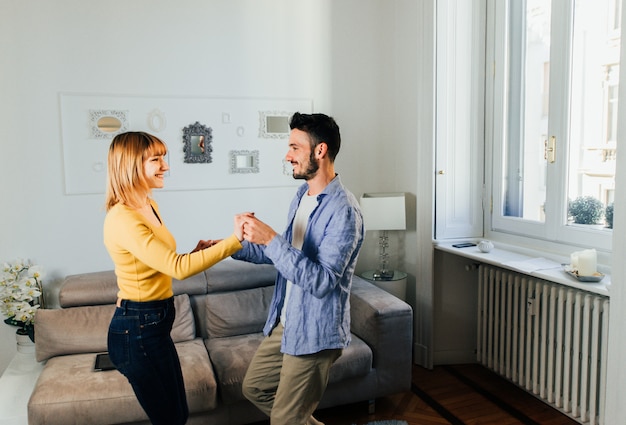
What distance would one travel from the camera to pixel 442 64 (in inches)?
138

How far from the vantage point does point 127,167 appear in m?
1.79

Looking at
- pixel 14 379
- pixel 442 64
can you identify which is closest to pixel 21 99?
pixel 14 379

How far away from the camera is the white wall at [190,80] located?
320 cm

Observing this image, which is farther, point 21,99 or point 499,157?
point 499,157

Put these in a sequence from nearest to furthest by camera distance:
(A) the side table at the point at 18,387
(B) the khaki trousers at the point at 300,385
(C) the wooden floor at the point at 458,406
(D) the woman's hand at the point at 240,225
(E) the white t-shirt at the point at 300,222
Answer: (D) the woman's hand at the point at 240,225
(B) the khaki trousers at the point at 300,385
(E) the white t-shirt at the point at 300,222
(A) the side table at the point at 18,387
(C) the wooden floor at the point at 458,406

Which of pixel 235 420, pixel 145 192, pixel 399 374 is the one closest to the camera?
pixel 145 192

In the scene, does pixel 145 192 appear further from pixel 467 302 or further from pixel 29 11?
pixel 467 302

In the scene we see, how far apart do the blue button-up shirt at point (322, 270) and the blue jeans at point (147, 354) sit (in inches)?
17.2

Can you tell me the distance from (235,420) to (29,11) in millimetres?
2726

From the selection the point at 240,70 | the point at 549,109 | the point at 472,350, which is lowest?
the point at 472,350

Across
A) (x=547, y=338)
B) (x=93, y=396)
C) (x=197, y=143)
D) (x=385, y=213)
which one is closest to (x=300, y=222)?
(x=93, y=396)

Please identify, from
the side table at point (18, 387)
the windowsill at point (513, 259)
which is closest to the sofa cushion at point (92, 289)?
the side table at point (18, 387)

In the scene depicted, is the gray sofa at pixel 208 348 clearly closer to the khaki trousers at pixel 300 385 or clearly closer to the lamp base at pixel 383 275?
the lamp base at pixel 383 275

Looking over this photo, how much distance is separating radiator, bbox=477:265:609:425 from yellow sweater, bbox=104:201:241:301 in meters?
1.91
